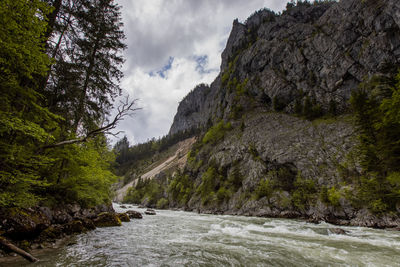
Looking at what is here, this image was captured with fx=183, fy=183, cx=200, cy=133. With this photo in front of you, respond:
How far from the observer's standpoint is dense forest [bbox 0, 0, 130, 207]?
16.5 ft

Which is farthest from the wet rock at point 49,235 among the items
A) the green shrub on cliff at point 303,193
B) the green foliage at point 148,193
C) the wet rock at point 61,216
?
the green foliage at point 148,193

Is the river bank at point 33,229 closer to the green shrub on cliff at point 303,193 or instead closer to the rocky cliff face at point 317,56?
the green shrub on cliff at point 303,193

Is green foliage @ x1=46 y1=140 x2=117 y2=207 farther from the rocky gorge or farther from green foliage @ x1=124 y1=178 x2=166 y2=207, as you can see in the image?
green foliage @ x1=124 y1=178 x2=166 y2=207

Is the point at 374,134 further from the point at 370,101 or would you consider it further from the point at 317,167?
the point at 317,167

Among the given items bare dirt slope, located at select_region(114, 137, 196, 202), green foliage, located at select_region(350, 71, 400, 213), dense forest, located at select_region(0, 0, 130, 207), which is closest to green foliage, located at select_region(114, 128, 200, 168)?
bare dirt slope, located at select_region(114, 137, 196, 202)

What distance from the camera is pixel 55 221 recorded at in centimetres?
1145

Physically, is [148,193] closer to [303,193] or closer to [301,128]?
[301,128]

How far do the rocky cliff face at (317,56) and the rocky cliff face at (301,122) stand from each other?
0.70 ft

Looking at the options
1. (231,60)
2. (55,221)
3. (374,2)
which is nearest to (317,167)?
(55,221)

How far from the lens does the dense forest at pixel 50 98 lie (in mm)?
5016

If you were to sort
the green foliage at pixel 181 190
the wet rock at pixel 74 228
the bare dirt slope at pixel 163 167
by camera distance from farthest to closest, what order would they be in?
1. the bare dirt slope at pixel 163 167
2. the green foliage at pixel 181 190
3. the wet rock at pixel 74 228

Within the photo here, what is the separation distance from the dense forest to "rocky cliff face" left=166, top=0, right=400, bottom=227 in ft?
81.9

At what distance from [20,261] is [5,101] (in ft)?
16.5

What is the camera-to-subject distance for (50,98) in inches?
363
